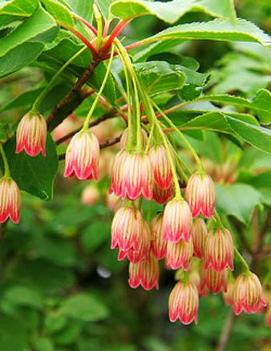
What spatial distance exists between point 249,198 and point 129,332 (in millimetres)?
2467

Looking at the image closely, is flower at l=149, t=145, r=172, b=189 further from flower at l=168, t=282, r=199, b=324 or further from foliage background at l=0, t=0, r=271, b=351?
foliage background at l=0, t=0, r=271, b=351

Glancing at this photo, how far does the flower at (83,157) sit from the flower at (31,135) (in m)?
0.11

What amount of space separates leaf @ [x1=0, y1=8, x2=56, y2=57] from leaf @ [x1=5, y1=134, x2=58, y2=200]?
1.04ft

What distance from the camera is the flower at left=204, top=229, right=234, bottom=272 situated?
1.54m

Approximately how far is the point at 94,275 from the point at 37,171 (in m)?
2.68

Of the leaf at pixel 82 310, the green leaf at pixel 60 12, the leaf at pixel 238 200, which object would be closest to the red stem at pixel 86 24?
the green leaf at pixel 60 12

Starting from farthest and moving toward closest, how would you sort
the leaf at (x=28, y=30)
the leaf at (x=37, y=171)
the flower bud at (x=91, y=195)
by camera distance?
the flower bud at (x=91, y=195)
the leaf at (x=37, y=171)
the leaf at (x=28, y=30)

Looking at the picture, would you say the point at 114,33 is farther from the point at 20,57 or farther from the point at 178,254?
the point at 178,254

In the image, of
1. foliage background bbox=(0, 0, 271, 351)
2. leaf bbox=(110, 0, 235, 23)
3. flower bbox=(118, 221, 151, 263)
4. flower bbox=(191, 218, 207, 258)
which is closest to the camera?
leaf bbox=(110, 0, 235, 23)

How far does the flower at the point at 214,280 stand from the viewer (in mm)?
1600

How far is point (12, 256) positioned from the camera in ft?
11.5

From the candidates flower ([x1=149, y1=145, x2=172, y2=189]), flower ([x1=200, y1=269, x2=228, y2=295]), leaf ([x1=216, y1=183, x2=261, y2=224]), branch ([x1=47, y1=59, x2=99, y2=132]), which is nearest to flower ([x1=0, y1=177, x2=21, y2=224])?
branch ([x1=47, y1=59, x2=99, y2=132])

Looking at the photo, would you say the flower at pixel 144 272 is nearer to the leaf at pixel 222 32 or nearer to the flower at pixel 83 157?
the flower at pixel 83 157

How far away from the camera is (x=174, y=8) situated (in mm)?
1268
